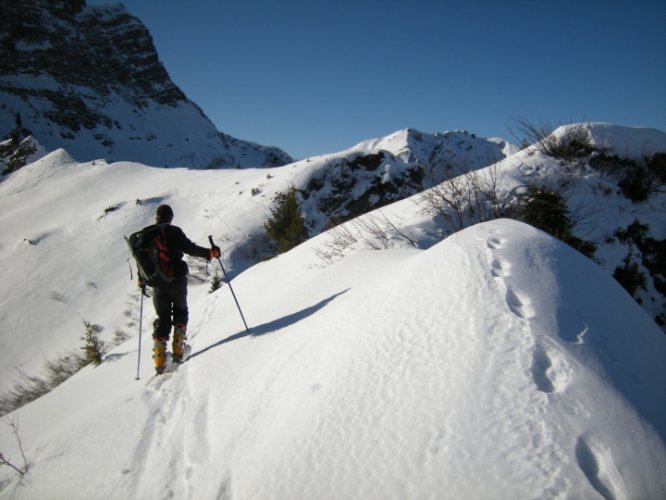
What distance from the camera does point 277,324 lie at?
12.3 ft

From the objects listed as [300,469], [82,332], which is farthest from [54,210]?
[300,469]

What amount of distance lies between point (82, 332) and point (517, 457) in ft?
37.9

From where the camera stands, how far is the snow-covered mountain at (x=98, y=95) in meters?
36.8

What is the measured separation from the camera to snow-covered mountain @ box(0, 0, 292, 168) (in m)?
36.8

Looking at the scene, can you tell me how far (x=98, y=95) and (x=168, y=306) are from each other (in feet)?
180

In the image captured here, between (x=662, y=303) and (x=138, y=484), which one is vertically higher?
(x=138, y=484)

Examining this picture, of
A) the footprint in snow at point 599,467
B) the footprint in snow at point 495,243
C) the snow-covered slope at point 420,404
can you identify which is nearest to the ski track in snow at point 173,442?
the snow-covered slope at point 420,404

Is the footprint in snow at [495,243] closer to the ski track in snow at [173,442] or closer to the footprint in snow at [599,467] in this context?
the footprint in snow at [599,467]

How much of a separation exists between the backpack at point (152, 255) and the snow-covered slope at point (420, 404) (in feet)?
3.84

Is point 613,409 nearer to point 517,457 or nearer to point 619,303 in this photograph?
point 517,457

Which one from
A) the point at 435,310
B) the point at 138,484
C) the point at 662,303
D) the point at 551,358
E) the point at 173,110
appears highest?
the point at 173,110

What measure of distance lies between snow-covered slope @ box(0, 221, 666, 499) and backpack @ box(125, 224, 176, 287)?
3.84 ft

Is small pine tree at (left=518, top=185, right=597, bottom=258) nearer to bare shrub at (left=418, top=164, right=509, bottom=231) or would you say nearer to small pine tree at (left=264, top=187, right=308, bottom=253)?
bare shrub at (left=418, top=164, right=509, bottom=231)

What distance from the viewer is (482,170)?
274 inches
